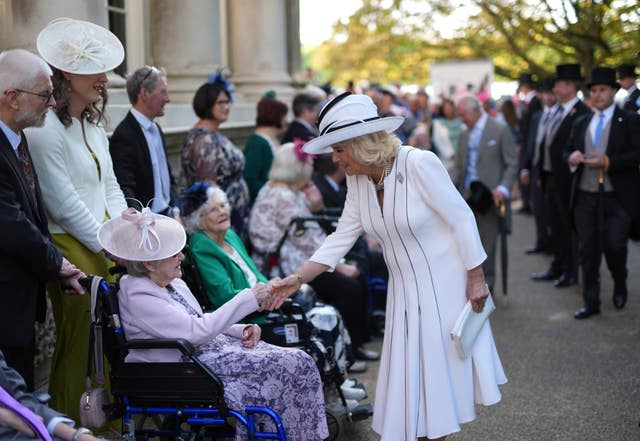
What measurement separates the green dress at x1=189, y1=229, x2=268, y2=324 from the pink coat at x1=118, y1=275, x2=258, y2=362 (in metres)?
0.99

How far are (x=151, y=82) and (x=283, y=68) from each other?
6.97 meters

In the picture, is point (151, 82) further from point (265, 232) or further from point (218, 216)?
point (265, 232)

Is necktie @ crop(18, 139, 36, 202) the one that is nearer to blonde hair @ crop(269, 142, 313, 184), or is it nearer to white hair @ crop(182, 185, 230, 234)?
white hair @ crop(182, 185, 230, 234)

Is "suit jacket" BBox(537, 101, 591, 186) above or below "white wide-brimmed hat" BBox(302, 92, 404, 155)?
below

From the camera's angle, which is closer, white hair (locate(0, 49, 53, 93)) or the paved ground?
white hair (locate(0, 49, 53, 93))

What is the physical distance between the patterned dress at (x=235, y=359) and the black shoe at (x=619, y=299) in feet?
16.4

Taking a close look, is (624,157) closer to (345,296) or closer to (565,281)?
(565,281)

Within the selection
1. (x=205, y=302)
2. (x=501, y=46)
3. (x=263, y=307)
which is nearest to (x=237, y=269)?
(x=205, y=302)

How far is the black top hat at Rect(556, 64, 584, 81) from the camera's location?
A: 984 cm

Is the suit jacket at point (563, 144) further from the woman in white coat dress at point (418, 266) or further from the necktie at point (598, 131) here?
the woman in white coat dress at point (418, 266)

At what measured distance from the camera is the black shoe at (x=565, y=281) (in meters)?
10.2

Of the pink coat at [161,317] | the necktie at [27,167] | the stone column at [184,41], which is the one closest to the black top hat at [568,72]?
the stone column at [184,41]

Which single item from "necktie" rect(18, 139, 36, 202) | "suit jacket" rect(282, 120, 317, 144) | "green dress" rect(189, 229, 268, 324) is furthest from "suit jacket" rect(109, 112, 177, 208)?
"suit jacket" rect(282, 120, 317, 144)

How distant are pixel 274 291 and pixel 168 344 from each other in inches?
24.8
